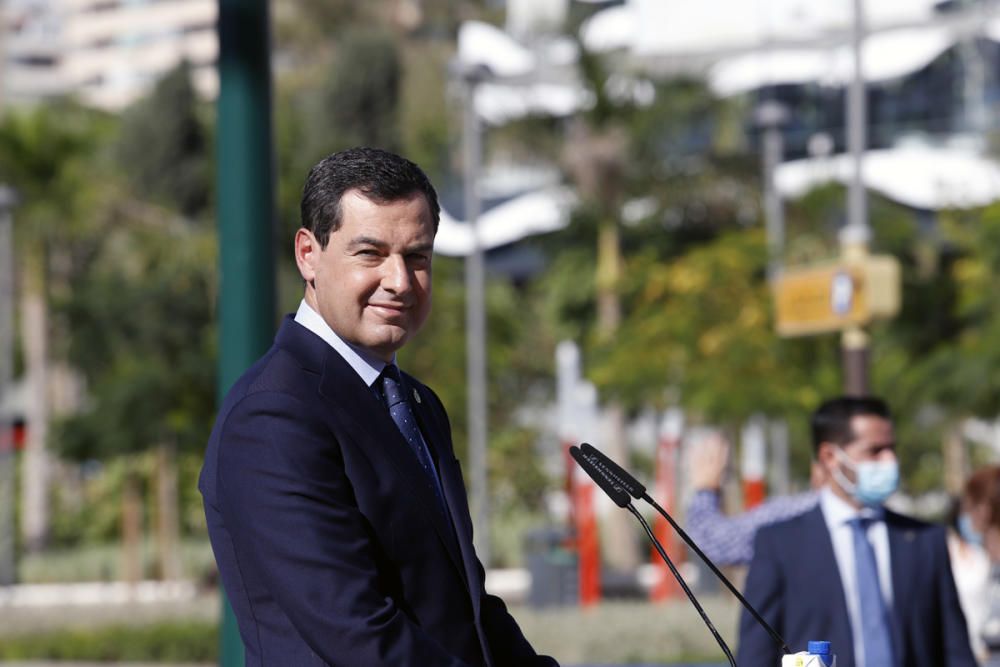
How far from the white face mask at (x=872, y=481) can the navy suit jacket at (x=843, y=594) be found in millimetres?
80

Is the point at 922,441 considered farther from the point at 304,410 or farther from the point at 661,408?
the point at 304,410

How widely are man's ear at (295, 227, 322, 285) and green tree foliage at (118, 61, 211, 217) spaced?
2427 inches

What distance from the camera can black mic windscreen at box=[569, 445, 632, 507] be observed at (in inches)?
131

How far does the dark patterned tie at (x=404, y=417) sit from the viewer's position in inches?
124

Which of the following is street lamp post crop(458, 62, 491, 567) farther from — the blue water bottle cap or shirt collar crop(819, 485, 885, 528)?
the blue water bottle cap

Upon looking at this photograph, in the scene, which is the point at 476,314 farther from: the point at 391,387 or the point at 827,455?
the point at 391,387

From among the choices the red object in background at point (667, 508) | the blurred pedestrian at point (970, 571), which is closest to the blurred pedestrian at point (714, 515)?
the blurred pedestrian at point (970, 571)

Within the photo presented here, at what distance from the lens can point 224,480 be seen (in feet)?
9.90

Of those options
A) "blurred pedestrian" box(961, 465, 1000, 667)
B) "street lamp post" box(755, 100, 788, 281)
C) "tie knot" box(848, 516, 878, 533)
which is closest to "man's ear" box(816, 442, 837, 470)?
"tie knot" box(848, 516, 878, 533)

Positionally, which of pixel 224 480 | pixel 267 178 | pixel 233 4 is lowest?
pixel 224 480

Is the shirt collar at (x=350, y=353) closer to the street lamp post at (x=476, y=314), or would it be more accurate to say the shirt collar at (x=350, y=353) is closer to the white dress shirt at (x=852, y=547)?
the white dress shirt at (x=852, y=547)

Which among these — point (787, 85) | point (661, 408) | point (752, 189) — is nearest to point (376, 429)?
point (661, 408)

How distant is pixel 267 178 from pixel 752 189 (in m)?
34.1

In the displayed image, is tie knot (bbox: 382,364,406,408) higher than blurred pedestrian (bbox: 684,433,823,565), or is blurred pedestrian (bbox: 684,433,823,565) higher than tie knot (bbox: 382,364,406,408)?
tie knot (bbox: 382,364,406,408)
